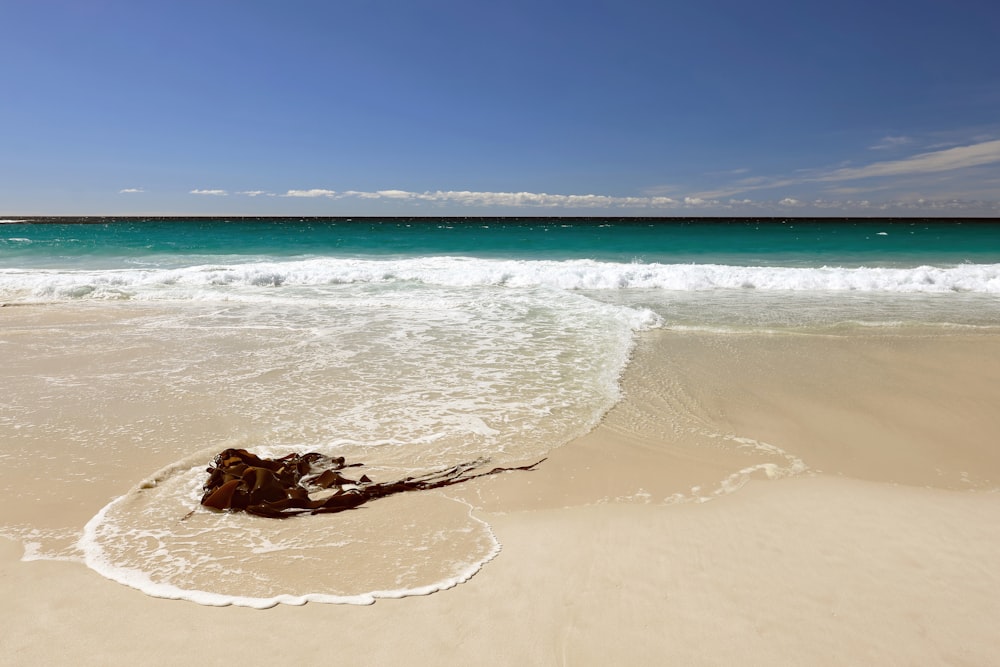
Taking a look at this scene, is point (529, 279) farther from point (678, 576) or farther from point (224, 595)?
point (224, 595)

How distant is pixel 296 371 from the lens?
291 inches

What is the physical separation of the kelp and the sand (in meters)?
0.36

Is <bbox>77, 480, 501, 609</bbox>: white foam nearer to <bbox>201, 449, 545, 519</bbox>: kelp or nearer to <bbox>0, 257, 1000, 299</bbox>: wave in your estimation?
<bbox>201, 449, 545, 519</bbox>: kelp

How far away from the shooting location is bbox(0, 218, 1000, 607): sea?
334cm

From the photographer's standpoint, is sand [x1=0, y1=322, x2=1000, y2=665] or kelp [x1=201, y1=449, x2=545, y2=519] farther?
kelp [x1=201, y1=449, x2=545, y2=519]

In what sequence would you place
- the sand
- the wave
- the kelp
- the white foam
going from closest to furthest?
1. the sand
2. the white foam
3. the kelp
4. the wave

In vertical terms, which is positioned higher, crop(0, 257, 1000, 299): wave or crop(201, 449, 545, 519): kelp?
crop(0, 257, 1000, 299): wave

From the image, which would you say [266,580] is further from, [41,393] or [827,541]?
[41,393]

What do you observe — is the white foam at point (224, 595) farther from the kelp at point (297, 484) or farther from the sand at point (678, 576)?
the kelp at point (297, 484)

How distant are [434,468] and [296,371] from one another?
3.66m

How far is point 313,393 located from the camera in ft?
21.3

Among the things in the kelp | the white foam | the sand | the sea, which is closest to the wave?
the sea

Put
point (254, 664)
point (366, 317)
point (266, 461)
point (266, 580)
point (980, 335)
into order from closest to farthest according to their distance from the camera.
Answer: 1. point (254, 664)
2. point (266, 580)
3. point (266, 461)
4. point (980, 335)
5. point (366, 317)

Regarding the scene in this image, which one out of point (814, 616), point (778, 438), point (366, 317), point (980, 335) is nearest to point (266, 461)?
point (814, 616)
